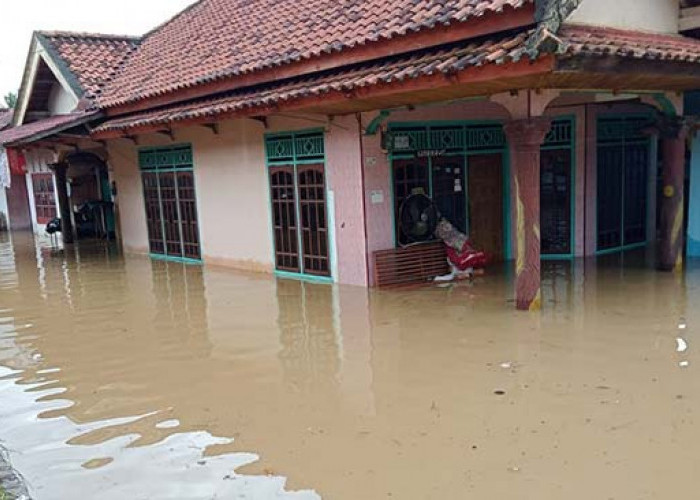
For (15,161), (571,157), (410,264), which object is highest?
(15,161)

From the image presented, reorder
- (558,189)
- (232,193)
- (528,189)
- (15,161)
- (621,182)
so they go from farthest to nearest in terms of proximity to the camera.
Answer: (15,161)
(232,193)
(621,182)
(558,189)
(528,189)

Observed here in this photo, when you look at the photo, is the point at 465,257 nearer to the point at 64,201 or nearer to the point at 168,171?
the point at 168,171

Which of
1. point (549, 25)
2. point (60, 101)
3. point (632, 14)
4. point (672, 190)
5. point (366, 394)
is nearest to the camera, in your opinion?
point (366, 394)

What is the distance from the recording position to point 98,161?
1986 cm

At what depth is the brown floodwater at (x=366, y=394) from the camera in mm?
4434

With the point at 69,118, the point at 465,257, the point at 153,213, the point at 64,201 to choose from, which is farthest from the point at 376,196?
the point at 64,201

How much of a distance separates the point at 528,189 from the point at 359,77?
264 centimetres

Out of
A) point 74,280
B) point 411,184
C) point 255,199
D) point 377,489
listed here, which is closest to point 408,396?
point 377,489

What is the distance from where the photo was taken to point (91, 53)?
17.6m

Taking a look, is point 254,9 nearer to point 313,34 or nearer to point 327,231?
point 313,34

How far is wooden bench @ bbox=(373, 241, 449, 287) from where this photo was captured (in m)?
10.3

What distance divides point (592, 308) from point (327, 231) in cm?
443

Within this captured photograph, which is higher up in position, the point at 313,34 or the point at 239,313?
the point at 313,34

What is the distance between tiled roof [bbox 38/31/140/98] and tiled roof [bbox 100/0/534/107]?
0.49 metres
